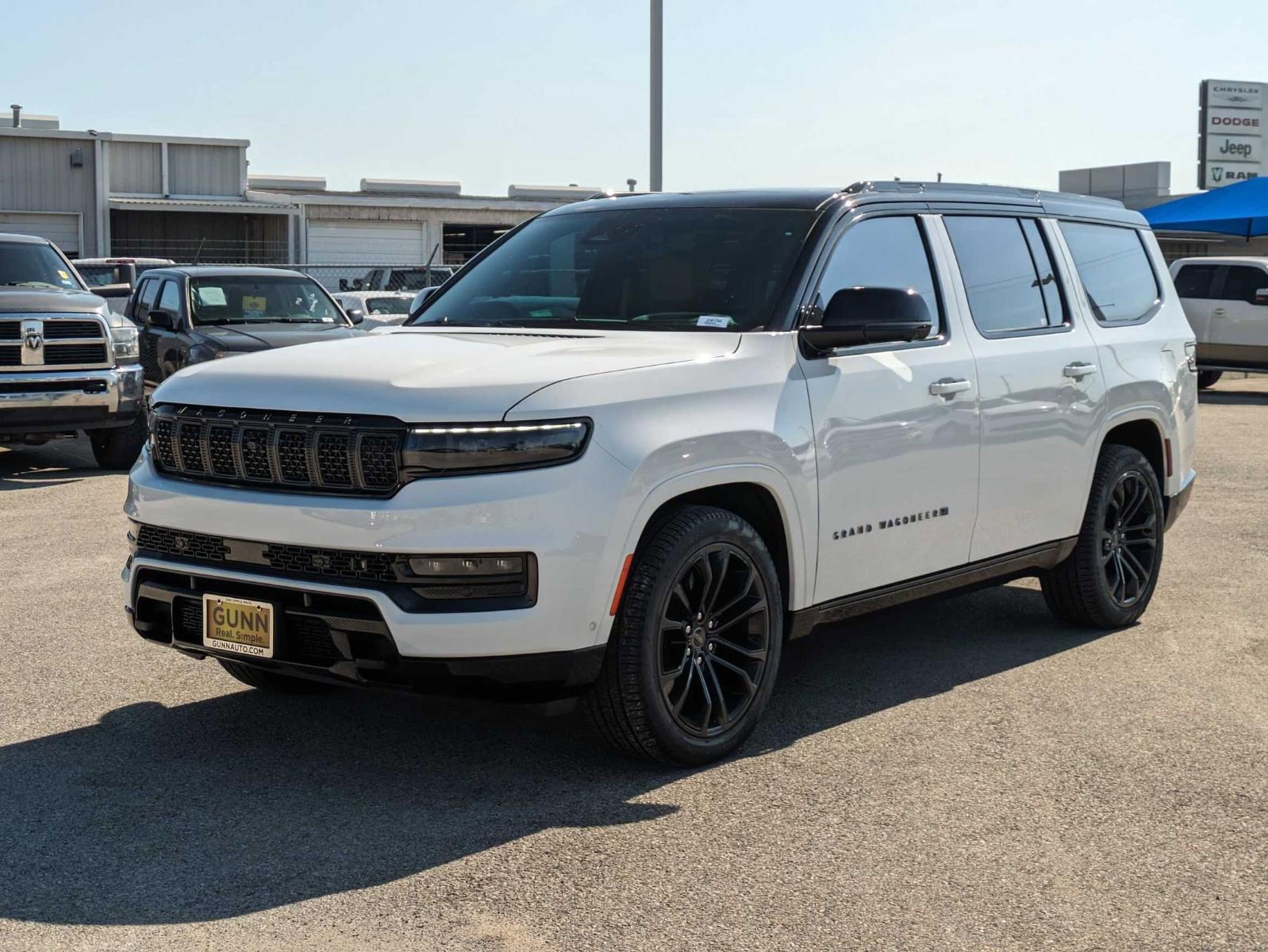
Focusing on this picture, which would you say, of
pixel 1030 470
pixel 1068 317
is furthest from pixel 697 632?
pixel 1068 317

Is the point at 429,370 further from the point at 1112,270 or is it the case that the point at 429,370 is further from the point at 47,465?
the point at 47,465

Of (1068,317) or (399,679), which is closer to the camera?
(399,679)

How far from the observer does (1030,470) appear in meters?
6.55

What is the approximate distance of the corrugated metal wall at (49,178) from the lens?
124 feet

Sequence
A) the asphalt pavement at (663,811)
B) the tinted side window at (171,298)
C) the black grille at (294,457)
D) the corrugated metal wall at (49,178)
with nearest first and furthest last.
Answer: the asphalt pavement at (663,811)
the black grille at (294,457)
the tinted side window at (171,298)
the corrugated metal wall at (49,178)

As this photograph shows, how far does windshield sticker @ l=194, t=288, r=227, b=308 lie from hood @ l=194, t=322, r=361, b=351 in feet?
1.02

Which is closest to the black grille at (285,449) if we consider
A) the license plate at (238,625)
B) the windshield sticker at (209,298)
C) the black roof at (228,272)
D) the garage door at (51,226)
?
the license plate at (238,625)

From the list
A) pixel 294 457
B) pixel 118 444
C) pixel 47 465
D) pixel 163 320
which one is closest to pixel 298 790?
pixel 294 457

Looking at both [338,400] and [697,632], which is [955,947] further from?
[338,400]

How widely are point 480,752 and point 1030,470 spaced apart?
2.64m

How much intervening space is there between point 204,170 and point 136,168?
5.80 ft

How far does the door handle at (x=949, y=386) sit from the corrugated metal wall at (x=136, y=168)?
120 feet

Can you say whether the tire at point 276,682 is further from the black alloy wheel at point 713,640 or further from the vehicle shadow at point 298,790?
the black alloy wheel at point 713,640

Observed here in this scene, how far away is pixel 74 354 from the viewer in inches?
510
